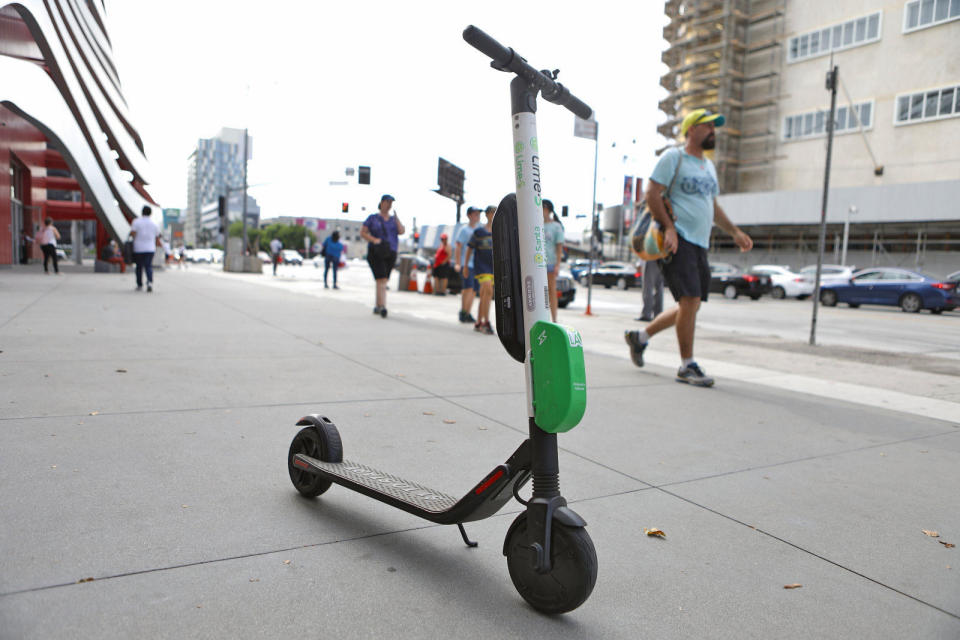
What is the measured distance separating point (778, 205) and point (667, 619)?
4341 centimetres

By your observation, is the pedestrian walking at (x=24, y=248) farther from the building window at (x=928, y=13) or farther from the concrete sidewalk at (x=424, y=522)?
the building window at (x=928, y=13)

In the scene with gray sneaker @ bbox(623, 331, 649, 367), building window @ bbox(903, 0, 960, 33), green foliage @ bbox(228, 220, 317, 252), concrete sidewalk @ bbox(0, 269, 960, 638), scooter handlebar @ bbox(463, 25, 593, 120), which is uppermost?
building window @ bbox(903, 0, 960, 33)

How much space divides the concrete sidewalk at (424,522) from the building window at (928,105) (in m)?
41.5

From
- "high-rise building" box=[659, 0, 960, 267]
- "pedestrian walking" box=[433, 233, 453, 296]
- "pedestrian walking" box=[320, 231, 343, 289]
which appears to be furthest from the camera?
"high-rise building" box=[659, 0, 960, 267]

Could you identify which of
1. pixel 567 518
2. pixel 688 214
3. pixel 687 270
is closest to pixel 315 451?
pixel 567 518

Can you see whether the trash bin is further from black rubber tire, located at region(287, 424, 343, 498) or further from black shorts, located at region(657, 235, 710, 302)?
black rubber tire, located at region(287, 424, 343, 498)

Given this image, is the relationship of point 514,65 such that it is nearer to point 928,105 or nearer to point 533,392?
point 533,392

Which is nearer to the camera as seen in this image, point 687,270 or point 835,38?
point 687,270

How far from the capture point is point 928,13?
38.5 meters

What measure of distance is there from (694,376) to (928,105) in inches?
1696

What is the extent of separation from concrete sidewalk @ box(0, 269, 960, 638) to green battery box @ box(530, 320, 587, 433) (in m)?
0.55

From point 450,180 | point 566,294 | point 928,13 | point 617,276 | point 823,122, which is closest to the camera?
point 566,294

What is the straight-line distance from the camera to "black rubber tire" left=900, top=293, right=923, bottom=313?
21.2 m

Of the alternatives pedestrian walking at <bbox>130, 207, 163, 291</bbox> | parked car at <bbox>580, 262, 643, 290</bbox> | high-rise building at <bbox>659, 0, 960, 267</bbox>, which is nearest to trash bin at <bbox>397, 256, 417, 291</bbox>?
pedestrian walking at <bbox>130, 207, 163, 291</bbox>
